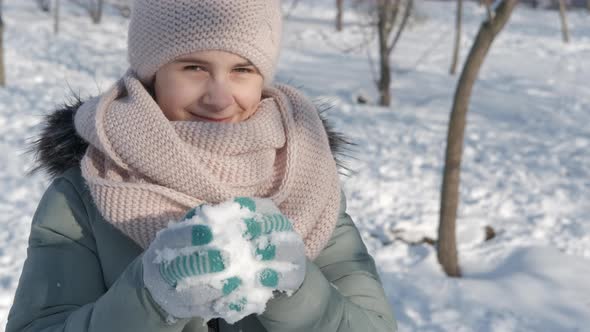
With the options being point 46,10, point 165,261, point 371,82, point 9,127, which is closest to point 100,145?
point 165,261

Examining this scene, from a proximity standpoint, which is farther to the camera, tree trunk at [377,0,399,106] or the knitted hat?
tree trunk at [377,0,399,106]

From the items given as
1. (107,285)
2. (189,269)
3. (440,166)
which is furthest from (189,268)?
(440,166)

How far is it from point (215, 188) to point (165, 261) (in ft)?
1.21

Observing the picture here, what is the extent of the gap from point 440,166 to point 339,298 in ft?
17.4

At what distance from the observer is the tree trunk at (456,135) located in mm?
3303

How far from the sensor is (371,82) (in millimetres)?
10812

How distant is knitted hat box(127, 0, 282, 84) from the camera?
1.32 metres

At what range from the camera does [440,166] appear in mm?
6207

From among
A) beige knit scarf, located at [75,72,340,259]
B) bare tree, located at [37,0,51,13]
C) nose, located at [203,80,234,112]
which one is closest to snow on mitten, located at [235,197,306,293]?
beige knit scarf, located at [75,72,340,259]

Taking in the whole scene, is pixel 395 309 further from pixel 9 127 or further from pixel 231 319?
pixel 9 127

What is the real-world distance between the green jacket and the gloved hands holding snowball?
0.09 meters

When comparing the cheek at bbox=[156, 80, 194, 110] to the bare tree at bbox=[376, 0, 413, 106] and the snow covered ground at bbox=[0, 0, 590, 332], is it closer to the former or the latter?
the snow covered ground at bbox=[0, 0, 590, 332]

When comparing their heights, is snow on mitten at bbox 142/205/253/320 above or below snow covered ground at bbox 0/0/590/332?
above

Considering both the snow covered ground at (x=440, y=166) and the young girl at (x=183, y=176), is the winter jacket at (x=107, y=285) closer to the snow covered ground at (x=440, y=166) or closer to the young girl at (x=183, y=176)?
the young girl at (x=183, y=176)
